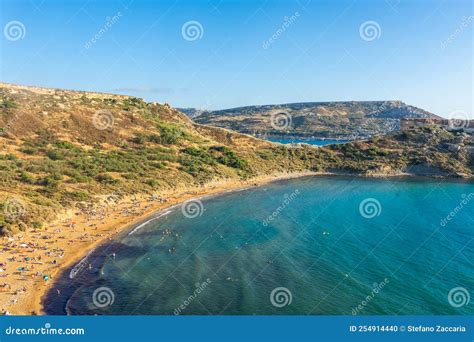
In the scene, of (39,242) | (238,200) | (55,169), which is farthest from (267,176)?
(39,242)

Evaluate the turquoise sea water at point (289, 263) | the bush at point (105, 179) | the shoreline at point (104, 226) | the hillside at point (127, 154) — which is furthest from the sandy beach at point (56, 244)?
the bush at point (105, 179)

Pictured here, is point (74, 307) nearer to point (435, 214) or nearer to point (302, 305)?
point (302, 305)

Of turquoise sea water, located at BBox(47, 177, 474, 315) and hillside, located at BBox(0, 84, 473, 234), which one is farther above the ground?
hillside, located at BBox(0, 84, 473, 234)

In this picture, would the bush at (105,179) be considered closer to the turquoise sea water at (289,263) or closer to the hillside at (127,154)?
the hillside at (127,154)

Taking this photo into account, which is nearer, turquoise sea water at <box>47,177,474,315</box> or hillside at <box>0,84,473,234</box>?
turquoise sea water at <box>47,177,474,315</box>

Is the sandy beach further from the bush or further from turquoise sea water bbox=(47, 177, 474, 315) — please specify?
the bush

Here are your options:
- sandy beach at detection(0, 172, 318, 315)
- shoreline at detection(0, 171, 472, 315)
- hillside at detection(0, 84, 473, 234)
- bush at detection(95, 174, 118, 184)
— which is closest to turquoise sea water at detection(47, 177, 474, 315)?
shoreline at detection(0, 171, 472, 315)
